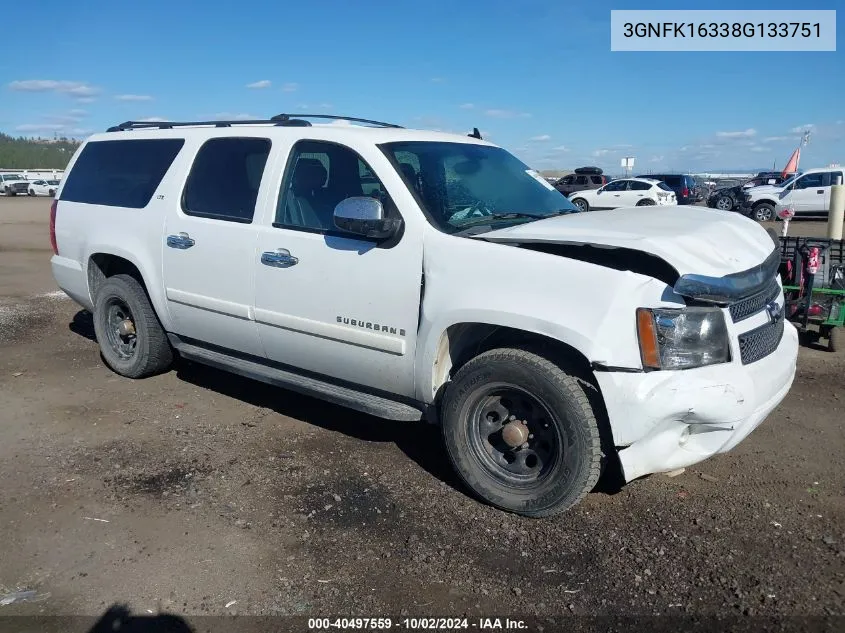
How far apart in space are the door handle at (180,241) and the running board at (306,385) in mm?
748

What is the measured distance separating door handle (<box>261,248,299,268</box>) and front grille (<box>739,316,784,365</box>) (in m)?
2.49

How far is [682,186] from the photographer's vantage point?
3027cm

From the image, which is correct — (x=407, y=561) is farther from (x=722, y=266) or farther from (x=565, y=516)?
(x=722, y=266)

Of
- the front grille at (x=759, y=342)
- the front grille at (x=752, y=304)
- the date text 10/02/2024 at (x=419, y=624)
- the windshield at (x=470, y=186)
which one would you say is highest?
the windshield at (x=470, y=186)

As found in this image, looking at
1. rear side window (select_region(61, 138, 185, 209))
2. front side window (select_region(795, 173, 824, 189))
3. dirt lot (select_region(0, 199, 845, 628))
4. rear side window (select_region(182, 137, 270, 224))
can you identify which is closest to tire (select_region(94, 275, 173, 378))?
dirt lot (select_region(0, 199, 845, 628))

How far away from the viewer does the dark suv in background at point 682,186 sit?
98.5ft

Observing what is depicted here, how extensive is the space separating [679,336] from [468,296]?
102cm

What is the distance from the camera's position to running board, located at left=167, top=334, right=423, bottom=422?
3.97 metres

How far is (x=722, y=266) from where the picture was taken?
3326mm

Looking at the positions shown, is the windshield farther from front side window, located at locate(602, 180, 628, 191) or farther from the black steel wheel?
front side window, located at locate(602, 180, 628, 191)

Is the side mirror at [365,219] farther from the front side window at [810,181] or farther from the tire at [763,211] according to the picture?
the tire at [763,211]

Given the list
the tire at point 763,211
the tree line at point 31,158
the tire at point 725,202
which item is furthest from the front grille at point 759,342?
the tree line at point 31,158

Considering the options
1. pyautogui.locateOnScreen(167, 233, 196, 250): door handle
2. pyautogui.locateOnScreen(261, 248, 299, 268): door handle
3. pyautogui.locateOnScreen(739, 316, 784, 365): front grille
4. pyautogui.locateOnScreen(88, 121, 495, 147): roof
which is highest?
pyautogui.locateOnScreen(88, 121, 495, 147): roof

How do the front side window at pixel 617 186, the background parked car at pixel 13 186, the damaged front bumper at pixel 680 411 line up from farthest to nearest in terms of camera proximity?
1. the background parked car at pixel 13 186
2. the front side window at pixel 617 186
3. the damaged front bumper at pixel 680 411
